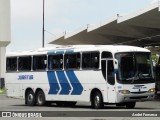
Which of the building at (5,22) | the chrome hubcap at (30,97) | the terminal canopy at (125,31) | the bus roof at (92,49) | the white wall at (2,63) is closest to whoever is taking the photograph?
the bus roof at (92,49)

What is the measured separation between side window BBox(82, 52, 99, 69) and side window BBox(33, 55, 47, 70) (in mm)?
3226

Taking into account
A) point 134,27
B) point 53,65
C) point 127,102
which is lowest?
point 127,102

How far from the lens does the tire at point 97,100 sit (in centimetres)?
2488

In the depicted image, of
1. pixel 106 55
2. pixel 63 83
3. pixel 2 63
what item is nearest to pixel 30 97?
pixel 63 83

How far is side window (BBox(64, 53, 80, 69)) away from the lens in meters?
26.4

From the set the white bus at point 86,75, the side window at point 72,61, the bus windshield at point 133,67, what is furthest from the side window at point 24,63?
the bus windshield at point 133,67

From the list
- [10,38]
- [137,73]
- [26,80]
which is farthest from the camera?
[10,38]

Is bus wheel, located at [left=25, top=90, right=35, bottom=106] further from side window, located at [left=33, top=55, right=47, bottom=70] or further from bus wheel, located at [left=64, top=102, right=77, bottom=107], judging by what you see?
bus wheel, located at [left=64, top=102, right=77, bottom=107]

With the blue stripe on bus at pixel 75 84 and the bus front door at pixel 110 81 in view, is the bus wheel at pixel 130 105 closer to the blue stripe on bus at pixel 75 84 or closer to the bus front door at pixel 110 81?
the bus front door at pixel 110 81

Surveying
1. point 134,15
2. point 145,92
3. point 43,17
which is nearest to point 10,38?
point 43,17

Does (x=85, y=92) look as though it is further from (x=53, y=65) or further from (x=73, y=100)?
(x=53, y=65)

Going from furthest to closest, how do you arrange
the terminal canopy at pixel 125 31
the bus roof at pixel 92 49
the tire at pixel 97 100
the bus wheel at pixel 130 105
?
the terminal canopy at pixel 125 31 → the bus wheel at pixel 130 105 → the tire at pixel 97 100 → the bus roof at pixel 92 49

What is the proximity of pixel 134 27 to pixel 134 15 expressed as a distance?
5759mm

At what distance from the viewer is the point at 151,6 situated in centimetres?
3080
